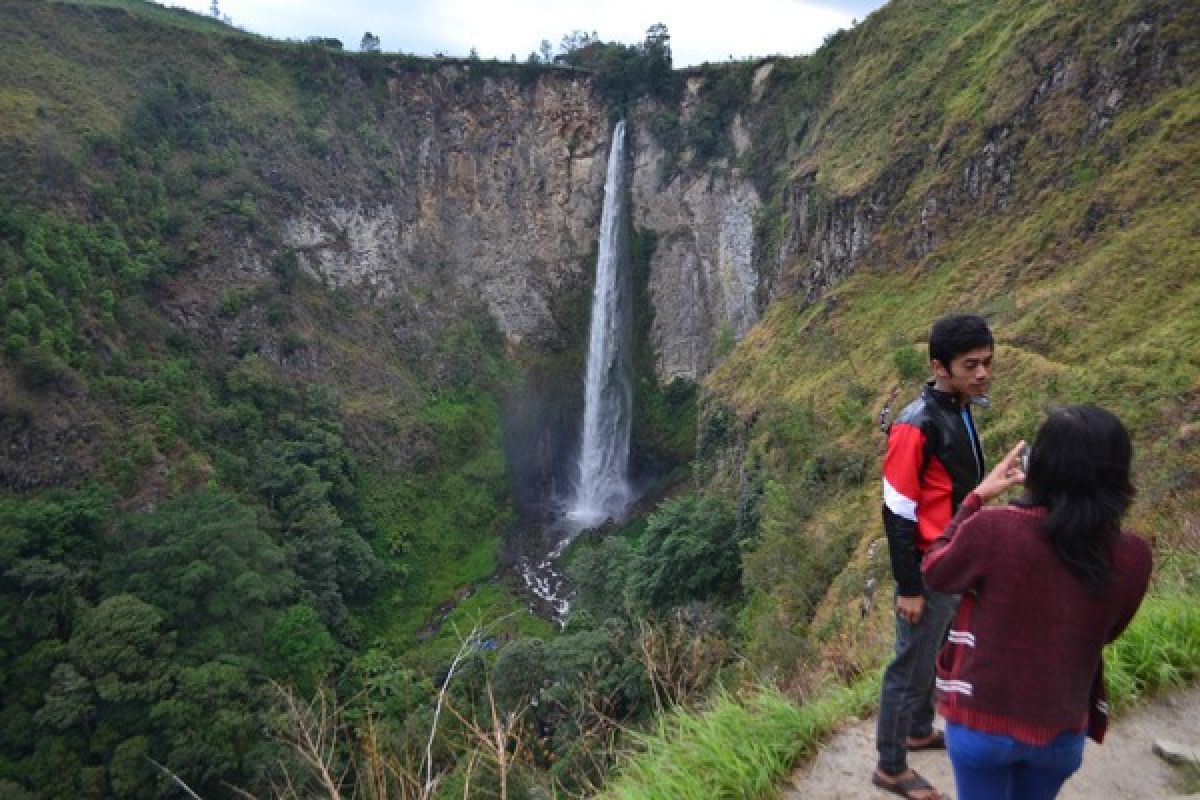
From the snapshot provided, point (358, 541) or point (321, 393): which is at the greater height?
point (321, 393)

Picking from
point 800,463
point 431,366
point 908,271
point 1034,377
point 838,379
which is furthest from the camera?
point 431,366

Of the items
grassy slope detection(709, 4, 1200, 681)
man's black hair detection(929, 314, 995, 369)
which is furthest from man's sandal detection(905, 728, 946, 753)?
grassy slope detection(709, 4, 1200, 681)

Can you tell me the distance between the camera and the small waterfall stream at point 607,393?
28.7m

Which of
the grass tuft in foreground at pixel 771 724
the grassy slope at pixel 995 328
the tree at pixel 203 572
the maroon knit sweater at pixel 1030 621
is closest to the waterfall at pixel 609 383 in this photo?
the grassy slope at pixel 995 328

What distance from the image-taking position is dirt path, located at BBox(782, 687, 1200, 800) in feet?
8.82

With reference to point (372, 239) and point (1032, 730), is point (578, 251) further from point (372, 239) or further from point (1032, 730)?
point (1032, 730)

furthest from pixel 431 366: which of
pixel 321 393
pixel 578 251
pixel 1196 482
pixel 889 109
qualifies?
pixel 1196 482

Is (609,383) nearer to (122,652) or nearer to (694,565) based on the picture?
(694,565)

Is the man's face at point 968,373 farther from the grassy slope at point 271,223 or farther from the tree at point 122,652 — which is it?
the grassy slope at point 271,223

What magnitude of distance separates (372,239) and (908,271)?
823 inches

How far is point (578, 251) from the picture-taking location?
Result: 110ft

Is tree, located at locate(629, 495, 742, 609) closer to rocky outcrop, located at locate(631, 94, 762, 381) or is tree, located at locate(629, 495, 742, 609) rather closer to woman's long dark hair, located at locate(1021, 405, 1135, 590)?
woman's long dark hair, located at locate(1021, 405, 1135, 590)

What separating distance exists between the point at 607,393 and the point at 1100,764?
94.1 ft

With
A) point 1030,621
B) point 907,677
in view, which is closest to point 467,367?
point 907,677
